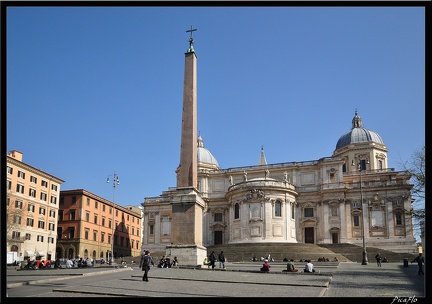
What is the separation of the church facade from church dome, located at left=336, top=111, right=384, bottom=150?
0.16m

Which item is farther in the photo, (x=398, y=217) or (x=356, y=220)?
(x=356, y=220)

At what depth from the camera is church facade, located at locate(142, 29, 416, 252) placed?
193ft

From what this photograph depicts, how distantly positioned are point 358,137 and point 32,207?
4923cm

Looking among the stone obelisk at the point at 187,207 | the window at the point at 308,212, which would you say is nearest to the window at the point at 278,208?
the window at the point at 308,212

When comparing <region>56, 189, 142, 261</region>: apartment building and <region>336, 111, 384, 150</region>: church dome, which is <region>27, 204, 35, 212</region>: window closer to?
<region>56, 189, 142, 261</region>: apartment building

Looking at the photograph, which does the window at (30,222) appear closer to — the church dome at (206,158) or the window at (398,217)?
the church dome at (206,158)

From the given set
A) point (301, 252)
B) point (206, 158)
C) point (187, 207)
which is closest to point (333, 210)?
point (301, 252)

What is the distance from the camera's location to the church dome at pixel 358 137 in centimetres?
7294

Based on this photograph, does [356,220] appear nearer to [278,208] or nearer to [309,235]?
[309,235]

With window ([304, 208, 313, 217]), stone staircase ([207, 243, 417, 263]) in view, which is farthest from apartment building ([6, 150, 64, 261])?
window ([304, 208, 313, 217])

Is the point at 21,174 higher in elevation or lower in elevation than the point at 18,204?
higher

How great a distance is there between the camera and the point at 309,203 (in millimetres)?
64438

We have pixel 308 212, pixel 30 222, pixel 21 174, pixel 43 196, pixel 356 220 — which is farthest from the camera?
pixel 308 212
